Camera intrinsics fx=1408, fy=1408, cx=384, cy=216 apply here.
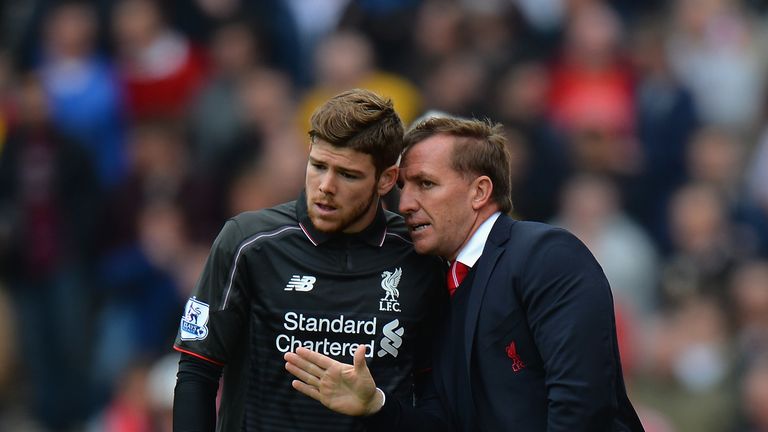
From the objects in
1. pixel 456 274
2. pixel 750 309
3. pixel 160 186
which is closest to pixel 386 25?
pixel 160 186

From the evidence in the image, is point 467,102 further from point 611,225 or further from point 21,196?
point 21,196

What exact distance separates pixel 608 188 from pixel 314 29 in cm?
320

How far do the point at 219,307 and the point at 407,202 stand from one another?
2.46 feet

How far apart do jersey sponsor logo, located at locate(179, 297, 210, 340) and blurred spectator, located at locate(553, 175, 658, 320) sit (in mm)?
4780

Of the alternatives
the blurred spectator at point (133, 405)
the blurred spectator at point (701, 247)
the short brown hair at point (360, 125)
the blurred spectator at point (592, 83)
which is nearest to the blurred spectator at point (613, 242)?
the blurred spectator at point (701, 247)

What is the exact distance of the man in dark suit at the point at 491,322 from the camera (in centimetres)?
445

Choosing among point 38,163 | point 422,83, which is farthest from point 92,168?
point 422,83

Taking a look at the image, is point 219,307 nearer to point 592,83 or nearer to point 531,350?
point 531,350

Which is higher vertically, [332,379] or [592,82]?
[592,82]

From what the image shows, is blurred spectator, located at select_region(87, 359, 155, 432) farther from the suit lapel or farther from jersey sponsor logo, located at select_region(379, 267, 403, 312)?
the suit lapel

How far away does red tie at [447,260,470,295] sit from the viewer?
4.86 metres

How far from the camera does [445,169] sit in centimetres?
485

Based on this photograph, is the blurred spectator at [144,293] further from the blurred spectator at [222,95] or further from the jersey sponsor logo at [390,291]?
the jersey sponsor logo at [390,291]

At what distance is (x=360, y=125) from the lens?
4582mm
